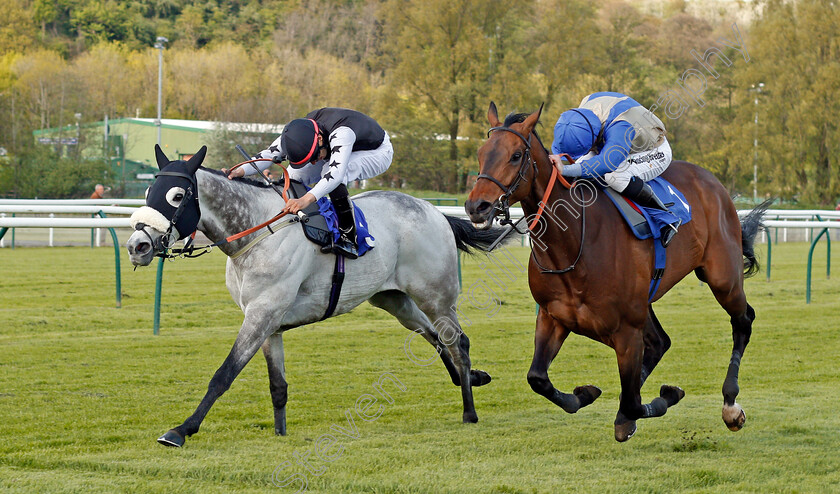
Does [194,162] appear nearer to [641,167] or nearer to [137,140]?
[641,167]

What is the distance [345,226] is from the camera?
4.98 meters

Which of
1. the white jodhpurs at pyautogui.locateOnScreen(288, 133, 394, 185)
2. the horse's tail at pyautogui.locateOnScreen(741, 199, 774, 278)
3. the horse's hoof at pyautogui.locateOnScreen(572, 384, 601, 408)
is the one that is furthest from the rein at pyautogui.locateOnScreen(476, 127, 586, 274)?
the horse's tail at pyautogui.locateOnScreen(741, 199, 774, 278)

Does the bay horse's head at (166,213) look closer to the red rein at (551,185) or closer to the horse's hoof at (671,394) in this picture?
the red rein at (551,185)

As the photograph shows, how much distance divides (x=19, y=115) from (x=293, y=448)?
33987mm

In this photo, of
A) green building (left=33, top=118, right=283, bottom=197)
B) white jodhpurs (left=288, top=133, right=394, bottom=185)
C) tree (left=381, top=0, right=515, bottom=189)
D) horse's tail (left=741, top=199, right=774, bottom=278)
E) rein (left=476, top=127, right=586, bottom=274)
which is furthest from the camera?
green building (left=33, top=118, right=283, bottom=197)

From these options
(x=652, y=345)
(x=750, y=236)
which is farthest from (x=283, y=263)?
(x=750, y=236)

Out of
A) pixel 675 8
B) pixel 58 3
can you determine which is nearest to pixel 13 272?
pixel 58 3

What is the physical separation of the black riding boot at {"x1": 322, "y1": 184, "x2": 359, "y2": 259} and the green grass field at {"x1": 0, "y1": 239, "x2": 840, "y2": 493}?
999mm

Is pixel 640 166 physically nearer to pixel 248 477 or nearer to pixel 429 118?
pixel 248 477

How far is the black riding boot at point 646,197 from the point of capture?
15.1 feet

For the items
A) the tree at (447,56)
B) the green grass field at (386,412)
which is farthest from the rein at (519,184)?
the tree at (447,56)

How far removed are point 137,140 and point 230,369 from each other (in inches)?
1535

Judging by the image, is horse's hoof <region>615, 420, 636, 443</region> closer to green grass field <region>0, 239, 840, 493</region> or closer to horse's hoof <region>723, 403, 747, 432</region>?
green grass field <region>0, 239, 840, 493</region>

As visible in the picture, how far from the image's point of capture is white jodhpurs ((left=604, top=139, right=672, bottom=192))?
453 cm
